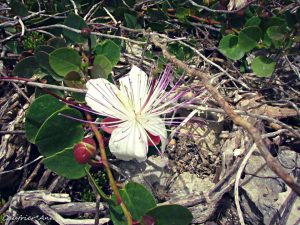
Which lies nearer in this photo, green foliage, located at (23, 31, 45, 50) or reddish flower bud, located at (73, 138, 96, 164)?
reddish flower bud, located at (73, 138, 96, 164)

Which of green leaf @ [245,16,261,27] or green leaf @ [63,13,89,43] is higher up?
green leaf @ [245,16,261,27]

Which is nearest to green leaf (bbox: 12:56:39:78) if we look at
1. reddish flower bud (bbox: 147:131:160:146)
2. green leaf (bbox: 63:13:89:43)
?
green leaf (bbox: 63:13:89:43)

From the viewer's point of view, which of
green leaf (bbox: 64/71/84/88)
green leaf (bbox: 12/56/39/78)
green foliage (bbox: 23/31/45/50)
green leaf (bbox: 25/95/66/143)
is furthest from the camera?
green foliage (bbox: 23/31/45/50)

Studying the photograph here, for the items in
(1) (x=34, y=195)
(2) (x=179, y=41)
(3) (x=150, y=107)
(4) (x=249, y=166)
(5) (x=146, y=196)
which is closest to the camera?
(5) (x=146, y=196)

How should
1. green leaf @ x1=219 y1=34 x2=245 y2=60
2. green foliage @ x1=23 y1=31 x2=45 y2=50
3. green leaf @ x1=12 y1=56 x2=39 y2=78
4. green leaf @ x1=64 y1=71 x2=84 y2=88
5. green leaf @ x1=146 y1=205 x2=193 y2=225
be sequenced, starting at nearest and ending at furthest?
green leaf @ x1=146 y1=205 x2=193 y2=225 < green leaf @ x1=64 y1=71 x2=84 y2=88 < green leaf @ x1=12 y1=56 x2=39 y2=78 < green leaf @ x1=219 y1=34 x2=245 y2=60 < green foliage @ x1=23 y1=31 x2=45 y2=50

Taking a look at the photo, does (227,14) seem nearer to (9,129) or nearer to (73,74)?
(73,74)

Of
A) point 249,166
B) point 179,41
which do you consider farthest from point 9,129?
point 249,166

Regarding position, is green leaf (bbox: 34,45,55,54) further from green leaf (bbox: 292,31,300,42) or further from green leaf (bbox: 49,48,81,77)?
green leaf (bbox: 292,31,300,42)
